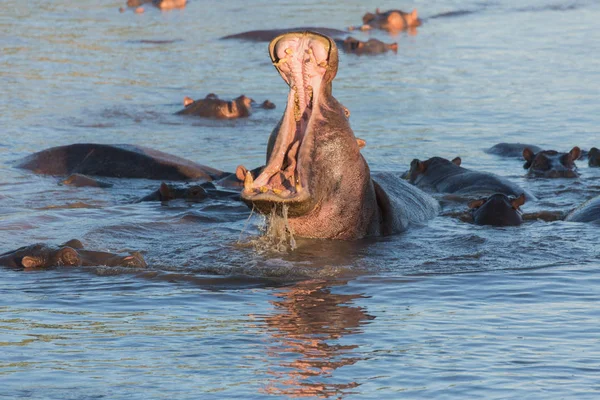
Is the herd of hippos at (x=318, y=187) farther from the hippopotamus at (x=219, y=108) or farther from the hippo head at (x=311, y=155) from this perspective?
the hippopotamus at (x=219, y=108)

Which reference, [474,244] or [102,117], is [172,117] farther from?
[474,244]

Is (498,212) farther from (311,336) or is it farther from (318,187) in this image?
(311,336)

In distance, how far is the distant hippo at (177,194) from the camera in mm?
9312

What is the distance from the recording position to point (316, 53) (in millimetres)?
6781

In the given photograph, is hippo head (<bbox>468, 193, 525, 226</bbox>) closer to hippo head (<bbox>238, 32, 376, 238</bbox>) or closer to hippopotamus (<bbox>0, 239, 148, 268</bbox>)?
hippo head (<bbox>238, 32, 376, 238</bbox>)

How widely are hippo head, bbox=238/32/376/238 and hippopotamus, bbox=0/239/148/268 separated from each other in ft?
2.44

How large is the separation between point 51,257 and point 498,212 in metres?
3.22

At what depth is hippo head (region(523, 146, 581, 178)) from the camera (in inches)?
428

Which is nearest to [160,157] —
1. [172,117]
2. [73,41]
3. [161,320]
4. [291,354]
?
[172,117]

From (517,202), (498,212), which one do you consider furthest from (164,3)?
(498,212)

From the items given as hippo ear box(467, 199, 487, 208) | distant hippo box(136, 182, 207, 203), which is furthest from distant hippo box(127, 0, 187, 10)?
hippo ear box(467, 199, 487, 208)

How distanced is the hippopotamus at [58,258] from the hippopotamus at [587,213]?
3230mm

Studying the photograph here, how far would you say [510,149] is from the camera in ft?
40.1

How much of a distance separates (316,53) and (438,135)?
6.62 m
